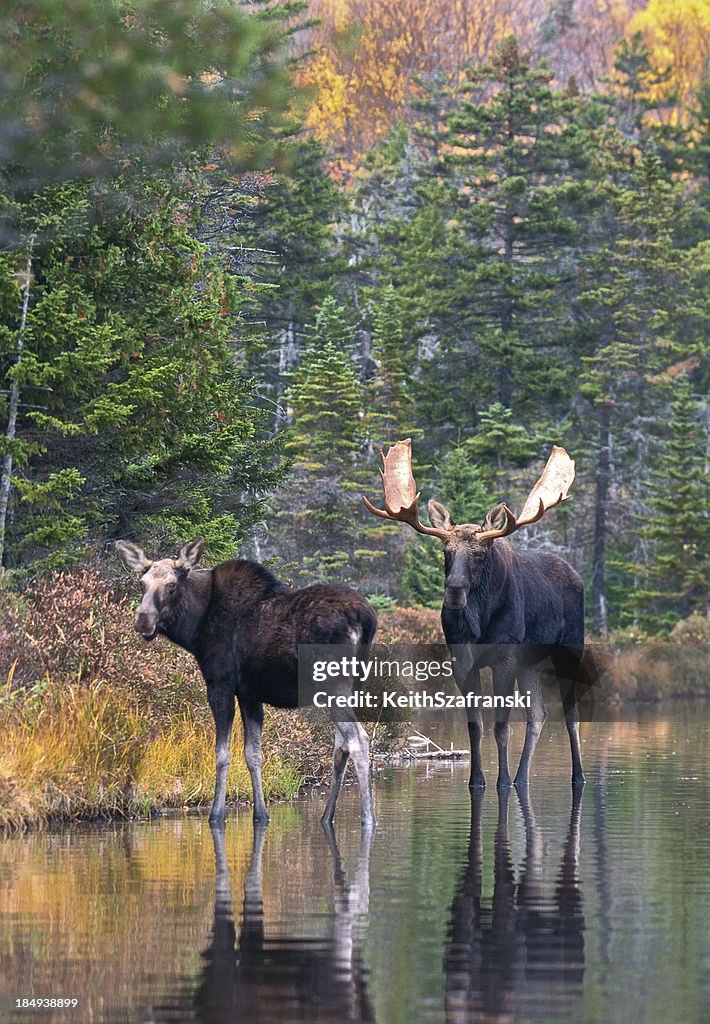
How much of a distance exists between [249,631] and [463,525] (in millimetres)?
3375

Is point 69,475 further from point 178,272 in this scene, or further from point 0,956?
point 0,956

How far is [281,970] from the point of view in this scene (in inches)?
358

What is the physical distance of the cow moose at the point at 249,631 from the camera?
1569cm

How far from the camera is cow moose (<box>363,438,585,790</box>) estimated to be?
18484 millimetres

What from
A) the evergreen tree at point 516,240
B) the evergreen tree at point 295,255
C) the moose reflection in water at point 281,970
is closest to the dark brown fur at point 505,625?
the moose reflection in water at point 281,970

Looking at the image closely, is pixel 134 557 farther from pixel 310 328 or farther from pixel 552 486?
pixel 310 328

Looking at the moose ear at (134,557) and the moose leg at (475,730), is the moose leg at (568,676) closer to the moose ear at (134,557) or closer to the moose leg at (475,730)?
the moose leg at (475,730)

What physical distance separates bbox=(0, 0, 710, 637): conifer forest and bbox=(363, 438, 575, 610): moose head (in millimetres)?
3489

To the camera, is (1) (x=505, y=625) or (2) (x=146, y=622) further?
(1) (x=505, y=625)

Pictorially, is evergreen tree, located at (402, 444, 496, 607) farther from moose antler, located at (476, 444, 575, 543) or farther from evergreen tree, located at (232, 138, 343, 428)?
moose antler, located at (476, 444, 575, 543)

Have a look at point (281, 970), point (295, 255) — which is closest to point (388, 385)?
point (295, 255)

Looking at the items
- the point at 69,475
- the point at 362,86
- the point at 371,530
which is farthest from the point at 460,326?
the point at 69,475

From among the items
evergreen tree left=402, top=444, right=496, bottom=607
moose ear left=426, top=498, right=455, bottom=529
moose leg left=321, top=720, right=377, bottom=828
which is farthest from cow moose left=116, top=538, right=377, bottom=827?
evergreen tree left=402, top=444, right=496, bottom=607

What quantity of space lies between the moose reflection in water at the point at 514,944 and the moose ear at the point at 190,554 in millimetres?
3685
